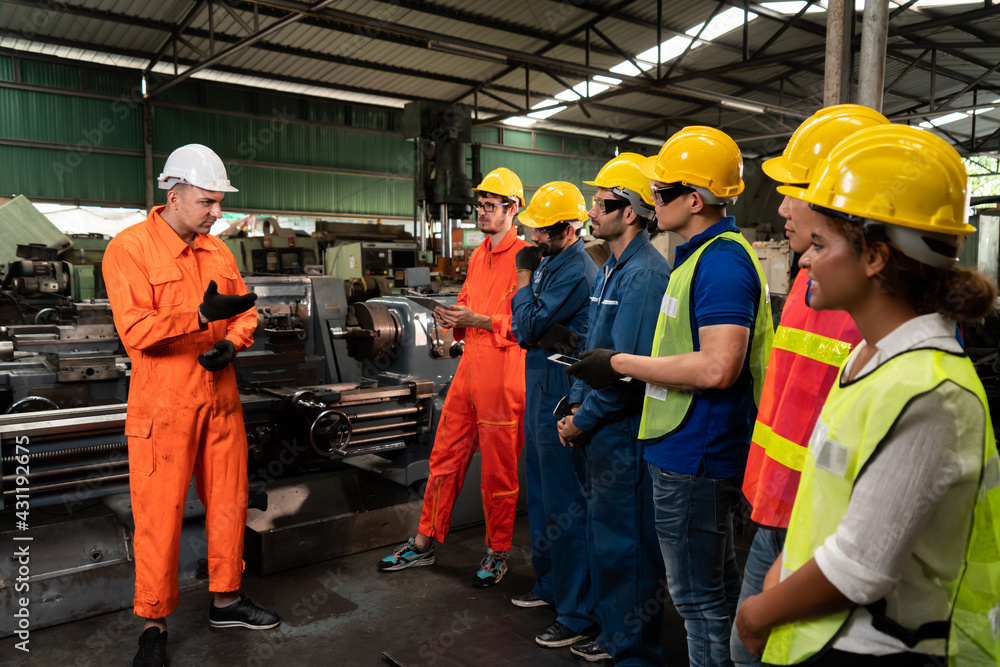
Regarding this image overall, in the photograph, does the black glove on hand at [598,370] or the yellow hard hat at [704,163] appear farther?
the black glove on hand at [598,370]

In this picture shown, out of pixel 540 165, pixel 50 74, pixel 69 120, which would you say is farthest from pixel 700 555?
pixel 540 165

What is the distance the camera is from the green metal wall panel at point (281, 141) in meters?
9.93

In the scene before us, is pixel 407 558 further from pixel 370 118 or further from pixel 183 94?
pixel 370 118

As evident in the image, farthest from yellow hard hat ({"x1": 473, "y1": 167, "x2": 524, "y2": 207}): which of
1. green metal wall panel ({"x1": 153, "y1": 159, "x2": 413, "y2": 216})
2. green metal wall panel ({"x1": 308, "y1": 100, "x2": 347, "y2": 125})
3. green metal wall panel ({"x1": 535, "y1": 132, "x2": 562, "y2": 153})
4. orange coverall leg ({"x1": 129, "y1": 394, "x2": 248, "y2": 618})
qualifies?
green metal wall panel ({"x1": 535, "y1": 132, "x2": 562, "y2": 153})

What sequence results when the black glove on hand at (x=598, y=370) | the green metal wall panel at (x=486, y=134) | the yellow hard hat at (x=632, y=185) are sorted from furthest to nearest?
1. the green metal wall panel at (x=486, y=134)
2. the yellow hard hat at (x=632, y=185)
3. the black glove on hand at (x=598, y=370)

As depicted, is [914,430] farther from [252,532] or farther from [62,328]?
[62,328]

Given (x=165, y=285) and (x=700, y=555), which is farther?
(x=165, y=285)

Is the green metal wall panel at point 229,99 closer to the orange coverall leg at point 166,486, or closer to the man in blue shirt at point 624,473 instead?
the orange coverall leg at point 166,486

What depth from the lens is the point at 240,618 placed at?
7.56 ft

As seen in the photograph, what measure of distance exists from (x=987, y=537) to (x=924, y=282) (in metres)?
0.27

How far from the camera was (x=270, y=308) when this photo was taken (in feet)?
11.2

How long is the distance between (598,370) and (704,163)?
52 centimetres

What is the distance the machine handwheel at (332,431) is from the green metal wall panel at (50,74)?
8.79 meters

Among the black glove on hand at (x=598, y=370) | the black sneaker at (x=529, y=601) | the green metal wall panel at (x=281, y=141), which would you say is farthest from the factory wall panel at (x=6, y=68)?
the black glove on hand at (x=598, y=370)
